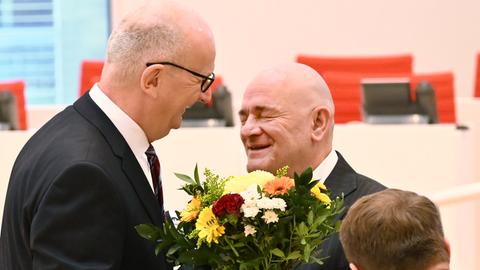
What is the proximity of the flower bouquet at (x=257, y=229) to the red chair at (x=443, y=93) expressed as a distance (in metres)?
4.51

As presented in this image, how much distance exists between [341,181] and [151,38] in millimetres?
735

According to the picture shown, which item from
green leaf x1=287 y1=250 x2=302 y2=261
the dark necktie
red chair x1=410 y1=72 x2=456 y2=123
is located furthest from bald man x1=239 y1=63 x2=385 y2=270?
red chair x1=410 y1=72 x2=456 y2=123

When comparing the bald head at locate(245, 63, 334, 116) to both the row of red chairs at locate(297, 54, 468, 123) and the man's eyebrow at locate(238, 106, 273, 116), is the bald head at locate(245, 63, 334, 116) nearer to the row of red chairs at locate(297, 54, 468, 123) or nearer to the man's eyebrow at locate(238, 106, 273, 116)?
the man's eyebrow at locate(238, 106, 273, 116)

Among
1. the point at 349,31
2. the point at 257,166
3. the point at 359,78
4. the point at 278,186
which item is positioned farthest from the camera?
the point at 349,31

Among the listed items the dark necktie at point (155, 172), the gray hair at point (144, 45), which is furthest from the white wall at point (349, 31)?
the gray hair at point (144, 45)

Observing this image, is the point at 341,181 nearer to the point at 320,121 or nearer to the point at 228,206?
the point at 320,121

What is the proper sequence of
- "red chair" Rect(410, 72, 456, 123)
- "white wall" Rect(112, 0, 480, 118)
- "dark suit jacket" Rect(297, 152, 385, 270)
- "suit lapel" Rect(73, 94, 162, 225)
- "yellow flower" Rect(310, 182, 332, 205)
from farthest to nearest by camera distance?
"white wall" Rect(112, 0, 480, 118), "red chair" Rect(410, 72, 456, 123), "dark suit jacket" Rect(297, 152, 385, 270), "suit lapel" Rect(73, 94, 162, 225), "yellow flower" Rect(310, 182, 332, 205)

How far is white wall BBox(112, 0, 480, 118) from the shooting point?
10898 mm

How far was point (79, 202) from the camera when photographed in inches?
93.7

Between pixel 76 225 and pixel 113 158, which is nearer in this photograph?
pixel 76 225

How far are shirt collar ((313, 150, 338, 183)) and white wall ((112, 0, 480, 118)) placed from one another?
7.80 metres

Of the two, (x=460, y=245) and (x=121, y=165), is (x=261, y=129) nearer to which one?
(x=121, y=165)

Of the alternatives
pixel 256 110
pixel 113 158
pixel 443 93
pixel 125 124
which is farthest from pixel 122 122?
pixel 443 93

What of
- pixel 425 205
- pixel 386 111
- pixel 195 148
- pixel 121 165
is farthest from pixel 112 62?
pixel 386 111
